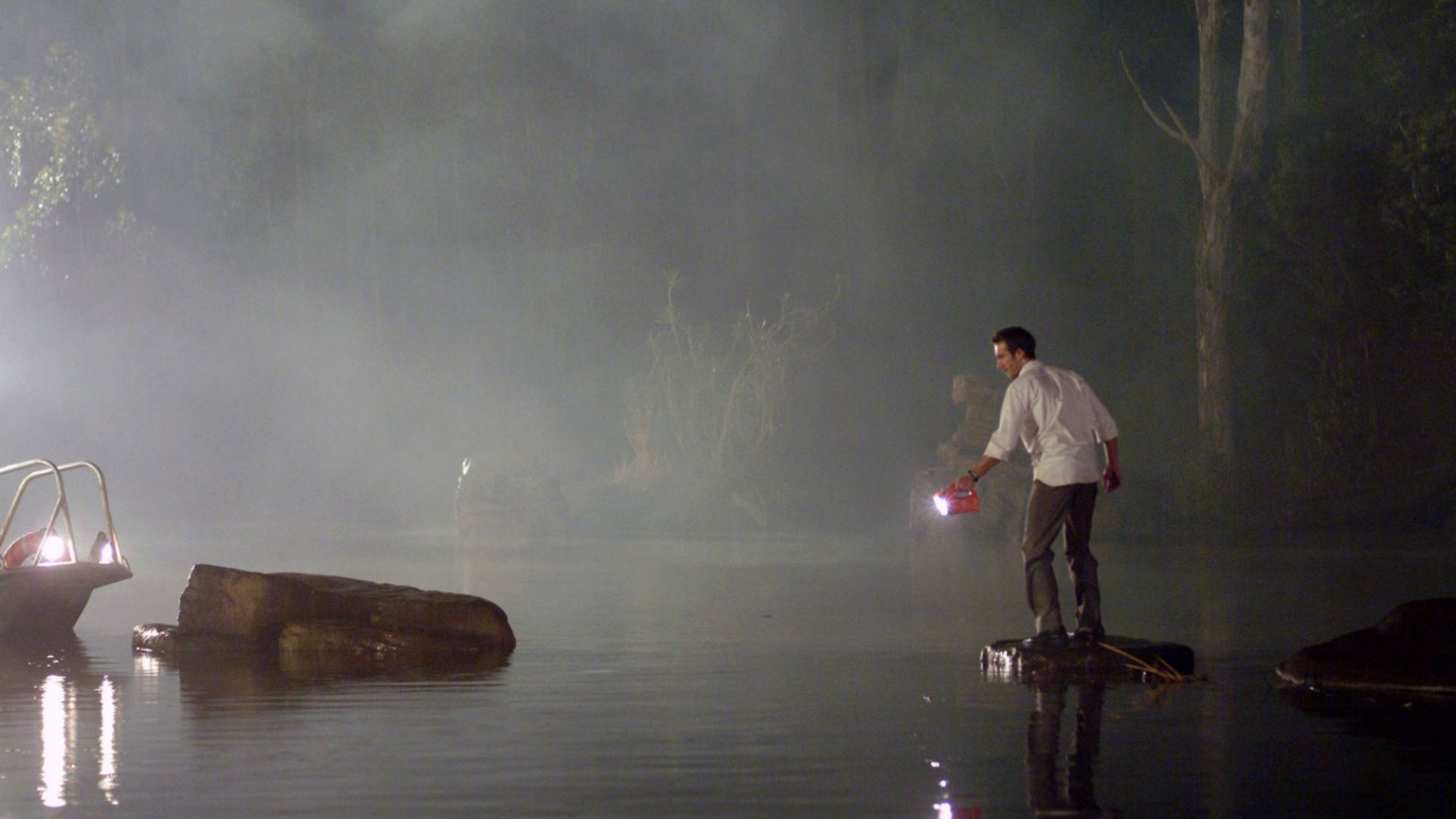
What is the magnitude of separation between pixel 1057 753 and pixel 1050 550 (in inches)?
94.7

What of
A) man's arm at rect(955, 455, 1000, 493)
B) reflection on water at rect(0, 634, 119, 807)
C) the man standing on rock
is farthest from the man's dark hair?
reflection on water at rect(0, 634, 119, 807)

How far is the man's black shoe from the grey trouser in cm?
2

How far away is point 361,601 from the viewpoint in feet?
30.8

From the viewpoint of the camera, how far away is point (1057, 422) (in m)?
7.79

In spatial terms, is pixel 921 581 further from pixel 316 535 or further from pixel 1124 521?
pixel 316 535

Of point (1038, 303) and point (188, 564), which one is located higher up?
point (1038, 303)

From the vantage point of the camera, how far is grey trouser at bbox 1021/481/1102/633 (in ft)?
25.6

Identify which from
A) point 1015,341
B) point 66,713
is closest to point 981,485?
point 1015,341

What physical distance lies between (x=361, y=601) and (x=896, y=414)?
26.1 m

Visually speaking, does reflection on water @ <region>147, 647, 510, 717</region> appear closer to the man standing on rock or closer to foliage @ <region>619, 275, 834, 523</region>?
the man standing on rock

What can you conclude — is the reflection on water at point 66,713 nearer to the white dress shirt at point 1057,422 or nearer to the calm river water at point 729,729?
the calm river water at point 729,729

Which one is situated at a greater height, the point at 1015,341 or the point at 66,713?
the point at 1015,341

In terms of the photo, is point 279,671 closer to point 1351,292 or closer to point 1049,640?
point 1049,640

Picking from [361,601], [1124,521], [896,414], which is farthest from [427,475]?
[361,601]
